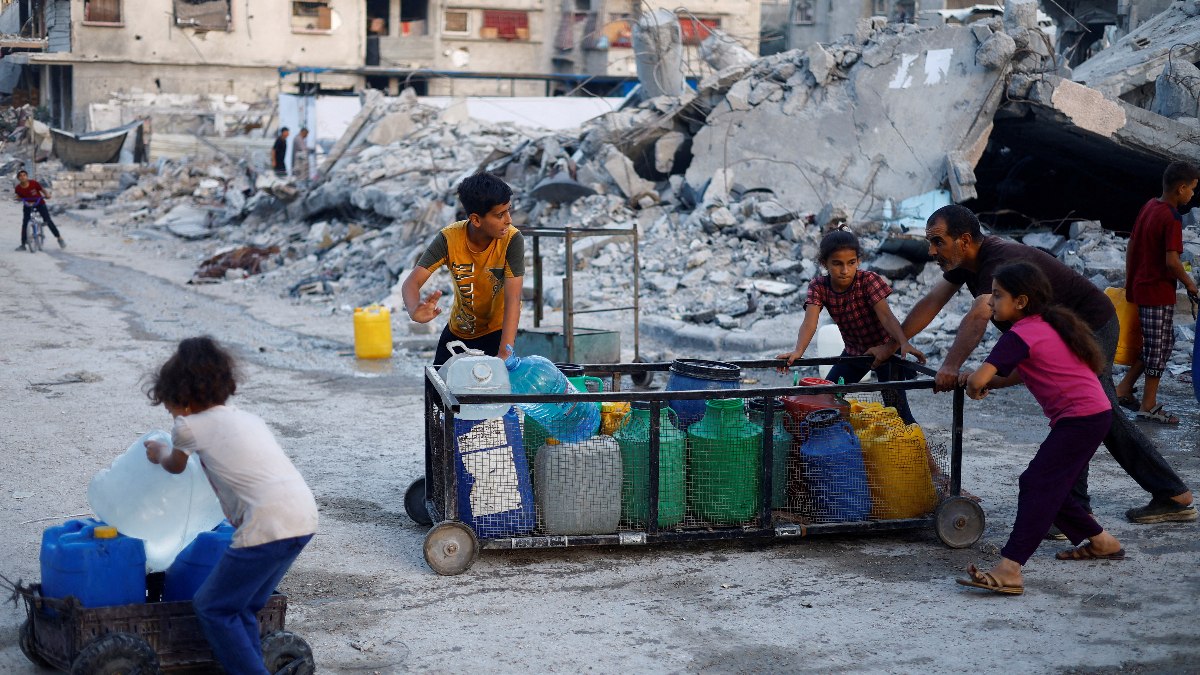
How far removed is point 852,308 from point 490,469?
2.00m

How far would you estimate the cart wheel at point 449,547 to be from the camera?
456 cm

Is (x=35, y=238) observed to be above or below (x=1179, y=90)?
below

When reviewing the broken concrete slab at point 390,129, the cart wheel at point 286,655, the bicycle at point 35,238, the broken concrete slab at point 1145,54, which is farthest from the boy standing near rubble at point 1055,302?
the bicycle at point 35,238

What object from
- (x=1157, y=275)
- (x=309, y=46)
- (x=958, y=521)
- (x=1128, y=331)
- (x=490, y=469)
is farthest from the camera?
(x=309, y=46)

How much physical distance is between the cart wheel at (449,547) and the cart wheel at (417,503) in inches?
28.8

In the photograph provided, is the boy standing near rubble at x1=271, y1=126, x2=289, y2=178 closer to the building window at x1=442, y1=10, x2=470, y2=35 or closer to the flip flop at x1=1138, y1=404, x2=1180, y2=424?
the building window at x1=442, y1=10, x2=470, y2=35

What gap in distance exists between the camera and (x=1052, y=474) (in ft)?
14.2

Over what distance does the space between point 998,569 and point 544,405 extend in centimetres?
194

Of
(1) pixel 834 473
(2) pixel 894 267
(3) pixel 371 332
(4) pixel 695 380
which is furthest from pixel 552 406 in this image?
(2) pixel 894 267

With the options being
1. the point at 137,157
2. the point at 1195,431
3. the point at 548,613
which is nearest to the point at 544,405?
the point at 548,613

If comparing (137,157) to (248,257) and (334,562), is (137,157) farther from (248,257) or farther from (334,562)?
(334,562)

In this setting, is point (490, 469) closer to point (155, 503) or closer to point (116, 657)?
point (155, 503)

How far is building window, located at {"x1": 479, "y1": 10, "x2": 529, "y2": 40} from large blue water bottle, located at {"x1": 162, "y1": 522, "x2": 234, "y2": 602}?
4252 cm

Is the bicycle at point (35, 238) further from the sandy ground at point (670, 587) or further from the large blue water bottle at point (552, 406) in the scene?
the large blue water bottle at point (552, 406)
